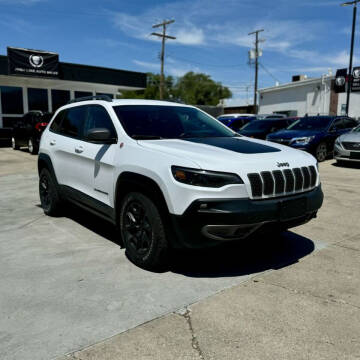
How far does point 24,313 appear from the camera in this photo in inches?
114

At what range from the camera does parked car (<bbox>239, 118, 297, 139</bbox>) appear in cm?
1345

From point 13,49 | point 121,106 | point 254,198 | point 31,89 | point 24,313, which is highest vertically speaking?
point 13,49

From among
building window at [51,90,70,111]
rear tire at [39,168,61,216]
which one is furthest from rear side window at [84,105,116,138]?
building window at [51,90,70,111]

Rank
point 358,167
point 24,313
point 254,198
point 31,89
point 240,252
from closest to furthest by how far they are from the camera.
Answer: point 24,313 → point 254,198 → point 240,252 → point 358,167 → point 31,89

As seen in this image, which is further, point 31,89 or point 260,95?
point 260,95

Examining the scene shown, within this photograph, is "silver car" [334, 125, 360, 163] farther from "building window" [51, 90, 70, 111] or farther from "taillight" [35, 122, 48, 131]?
"building window" [51, 90, 70, 111]

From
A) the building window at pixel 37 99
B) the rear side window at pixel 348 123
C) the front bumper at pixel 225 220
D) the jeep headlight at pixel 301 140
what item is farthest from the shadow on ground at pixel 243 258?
the building window at pixel 37 99

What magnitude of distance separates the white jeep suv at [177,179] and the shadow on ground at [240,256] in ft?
1.01

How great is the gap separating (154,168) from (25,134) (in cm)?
1376

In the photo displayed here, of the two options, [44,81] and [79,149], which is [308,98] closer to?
[44,81]

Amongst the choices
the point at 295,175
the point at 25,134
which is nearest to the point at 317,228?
the point at 295,175

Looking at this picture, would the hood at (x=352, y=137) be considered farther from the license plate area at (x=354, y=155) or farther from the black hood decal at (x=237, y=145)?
the black hood decal at (x=237, y=145)

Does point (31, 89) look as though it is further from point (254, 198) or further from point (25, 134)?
point (254, 198)

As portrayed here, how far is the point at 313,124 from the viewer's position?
12.9m
